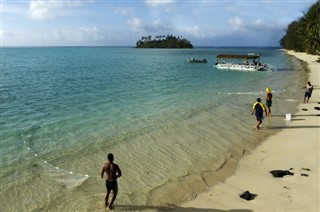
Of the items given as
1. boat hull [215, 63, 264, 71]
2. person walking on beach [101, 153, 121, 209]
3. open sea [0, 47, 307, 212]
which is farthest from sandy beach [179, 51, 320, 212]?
boat hull [215, 63, 264, 71]

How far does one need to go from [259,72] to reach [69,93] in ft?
113

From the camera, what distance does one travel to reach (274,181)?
1255 cm

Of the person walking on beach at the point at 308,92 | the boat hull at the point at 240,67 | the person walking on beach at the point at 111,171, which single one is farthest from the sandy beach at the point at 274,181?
the boat hull at the point at 240,67

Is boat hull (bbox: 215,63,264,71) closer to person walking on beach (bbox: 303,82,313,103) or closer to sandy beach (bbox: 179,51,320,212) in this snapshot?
person walking on beach (bbox: 303,82,313,103)

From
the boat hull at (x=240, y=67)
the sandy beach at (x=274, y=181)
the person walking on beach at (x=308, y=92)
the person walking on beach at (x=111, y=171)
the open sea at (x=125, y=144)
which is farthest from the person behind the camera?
the boat hull at (x=240, y=67)

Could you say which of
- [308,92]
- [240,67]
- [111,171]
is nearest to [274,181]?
[111,171]

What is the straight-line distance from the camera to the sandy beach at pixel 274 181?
10812 mm

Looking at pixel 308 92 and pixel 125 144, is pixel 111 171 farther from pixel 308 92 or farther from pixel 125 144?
pixel 308 92

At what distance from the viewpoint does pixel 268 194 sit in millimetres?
11484

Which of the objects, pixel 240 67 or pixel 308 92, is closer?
pixel 308 92

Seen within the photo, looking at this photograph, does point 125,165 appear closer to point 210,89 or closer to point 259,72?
point 210,89

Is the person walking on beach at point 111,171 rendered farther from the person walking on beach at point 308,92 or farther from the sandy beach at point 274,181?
the person walking on beach at point 308,92

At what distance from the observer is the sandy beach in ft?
35.5

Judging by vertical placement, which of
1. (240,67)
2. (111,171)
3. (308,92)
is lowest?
(240,67)
